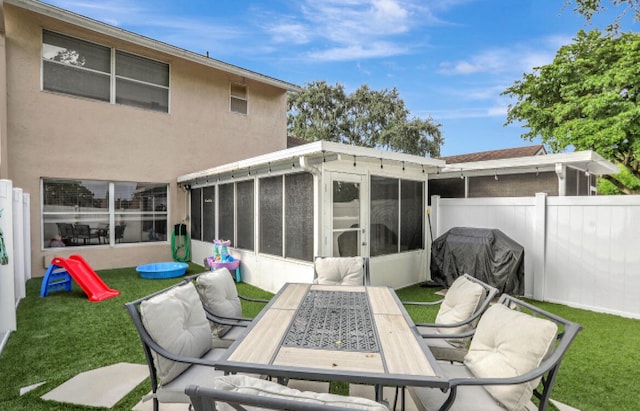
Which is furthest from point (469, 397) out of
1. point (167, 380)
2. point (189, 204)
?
point (189, 204)

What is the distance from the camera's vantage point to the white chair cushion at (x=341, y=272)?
3.70 meters

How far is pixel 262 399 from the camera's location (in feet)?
3.54

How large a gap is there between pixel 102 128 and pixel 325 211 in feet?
21.5

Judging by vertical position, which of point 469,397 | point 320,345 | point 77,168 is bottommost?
point 469,397

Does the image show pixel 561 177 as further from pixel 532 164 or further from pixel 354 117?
pixel 354 117

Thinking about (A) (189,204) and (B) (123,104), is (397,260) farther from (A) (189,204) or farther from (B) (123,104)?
(B) (123,104)

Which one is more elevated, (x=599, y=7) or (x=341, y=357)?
(x=599, y=7)

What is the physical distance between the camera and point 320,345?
6.23ft

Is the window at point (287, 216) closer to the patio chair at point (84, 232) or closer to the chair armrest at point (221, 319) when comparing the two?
the chair armrest at point (221, 319)

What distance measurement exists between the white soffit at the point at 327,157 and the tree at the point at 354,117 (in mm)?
15148

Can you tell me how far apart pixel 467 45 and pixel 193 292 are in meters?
13.8

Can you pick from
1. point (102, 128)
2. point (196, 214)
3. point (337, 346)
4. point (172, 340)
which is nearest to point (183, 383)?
point (172, 340)

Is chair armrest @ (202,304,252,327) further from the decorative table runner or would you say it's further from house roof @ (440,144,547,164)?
house roof @ (440,144,547,164)

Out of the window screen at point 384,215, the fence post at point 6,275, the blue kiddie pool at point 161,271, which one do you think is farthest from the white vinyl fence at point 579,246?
the fence post at point 6,275
